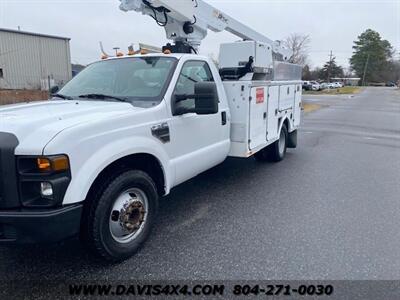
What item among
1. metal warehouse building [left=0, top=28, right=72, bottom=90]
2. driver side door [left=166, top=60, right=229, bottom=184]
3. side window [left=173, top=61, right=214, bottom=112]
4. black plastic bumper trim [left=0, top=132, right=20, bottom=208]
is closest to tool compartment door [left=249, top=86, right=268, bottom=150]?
driver side door [left=166, top=60, right=229, bottom=184]

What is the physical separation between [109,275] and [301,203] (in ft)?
9.34

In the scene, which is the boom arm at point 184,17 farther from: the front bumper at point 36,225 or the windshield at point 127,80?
the front bumper at point 36,225

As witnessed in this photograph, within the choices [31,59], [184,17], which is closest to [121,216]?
[184,17]

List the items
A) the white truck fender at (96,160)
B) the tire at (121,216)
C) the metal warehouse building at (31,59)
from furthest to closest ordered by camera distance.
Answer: the metal warehouse building at (31,59) → the tire at (121,216) → the white truck fender at (96,160)

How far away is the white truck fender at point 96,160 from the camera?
8.43ft

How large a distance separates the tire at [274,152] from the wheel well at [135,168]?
375 cm

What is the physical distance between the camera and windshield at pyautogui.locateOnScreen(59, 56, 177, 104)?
3.67 metres

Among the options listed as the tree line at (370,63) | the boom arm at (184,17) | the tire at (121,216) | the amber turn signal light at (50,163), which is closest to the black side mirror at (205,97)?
the tire at (121,216)

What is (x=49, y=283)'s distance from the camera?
2.86 m

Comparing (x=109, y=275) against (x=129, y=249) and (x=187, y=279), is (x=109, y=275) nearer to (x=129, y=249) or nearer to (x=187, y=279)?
(x=129, y=249)

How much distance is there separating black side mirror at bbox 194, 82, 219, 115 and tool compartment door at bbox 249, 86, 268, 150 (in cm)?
169

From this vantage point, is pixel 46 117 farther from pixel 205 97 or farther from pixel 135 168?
pixel 205 97

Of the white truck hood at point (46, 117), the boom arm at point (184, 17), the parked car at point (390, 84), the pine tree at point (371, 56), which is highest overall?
the pine tree at point (371, 56)

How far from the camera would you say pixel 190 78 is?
4.14 metres
